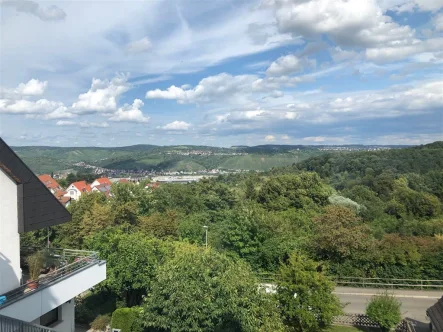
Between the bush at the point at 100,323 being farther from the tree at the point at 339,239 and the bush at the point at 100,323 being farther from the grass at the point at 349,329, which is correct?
the tree at the point at 339,239

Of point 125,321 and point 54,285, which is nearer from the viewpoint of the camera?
point 54,285

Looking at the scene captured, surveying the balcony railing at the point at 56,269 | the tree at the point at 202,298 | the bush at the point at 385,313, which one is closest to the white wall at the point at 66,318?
the balcony railing at the point at 56,269

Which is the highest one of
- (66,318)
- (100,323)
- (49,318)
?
(49,318)

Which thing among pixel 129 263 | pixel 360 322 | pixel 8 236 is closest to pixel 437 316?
pixel 360 322

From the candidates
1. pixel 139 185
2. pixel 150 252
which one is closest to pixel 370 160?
pixel 139 185

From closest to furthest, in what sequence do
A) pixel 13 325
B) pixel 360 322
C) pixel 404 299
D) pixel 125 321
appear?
pixel 13 325 < pixel 125 321 < pixel 360 322 < pixel 404 299

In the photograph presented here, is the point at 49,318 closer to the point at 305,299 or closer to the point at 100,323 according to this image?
the point at 100,323

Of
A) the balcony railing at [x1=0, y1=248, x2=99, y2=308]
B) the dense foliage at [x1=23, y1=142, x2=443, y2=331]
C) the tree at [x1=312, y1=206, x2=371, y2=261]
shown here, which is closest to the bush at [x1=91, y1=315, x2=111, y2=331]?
the dense foliage at [x1=23, y1=142, x2=443, y2=331]

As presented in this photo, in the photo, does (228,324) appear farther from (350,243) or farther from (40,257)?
(350,243)
